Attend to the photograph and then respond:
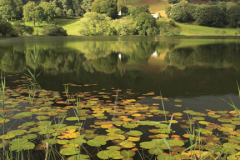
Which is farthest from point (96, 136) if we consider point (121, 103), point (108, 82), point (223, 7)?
point (223, 7)

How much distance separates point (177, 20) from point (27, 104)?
114607 millimetres

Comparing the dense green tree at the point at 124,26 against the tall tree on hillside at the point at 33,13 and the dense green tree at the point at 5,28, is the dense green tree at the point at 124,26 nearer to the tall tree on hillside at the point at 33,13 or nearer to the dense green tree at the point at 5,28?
the tall tree on hillside at the point at 33,13

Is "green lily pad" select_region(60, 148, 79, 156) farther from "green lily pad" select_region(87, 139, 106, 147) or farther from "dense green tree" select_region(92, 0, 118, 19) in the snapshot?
"dense green tree" select_region(92, 0, 118, 19)

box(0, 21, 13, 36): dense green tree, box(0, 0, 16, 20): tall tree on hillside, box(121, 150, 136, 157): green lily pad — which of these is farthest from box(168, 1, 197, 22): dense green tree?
box(121, 150, 136, 157): green lily pad

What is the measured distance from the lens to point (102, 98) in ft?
19.2

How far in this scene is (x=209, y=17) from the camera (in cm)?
10319

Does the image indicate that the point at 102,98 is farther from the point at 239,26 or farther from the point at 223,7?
the point at 223,7

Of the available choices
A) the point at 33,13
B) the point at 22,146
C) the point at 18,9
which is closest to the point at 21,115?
the point at 22,146

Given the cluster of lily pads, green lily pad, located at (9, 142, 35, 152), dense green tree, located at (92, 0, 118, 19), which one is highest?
dense green tree, located at (92, 0, 118, 19)

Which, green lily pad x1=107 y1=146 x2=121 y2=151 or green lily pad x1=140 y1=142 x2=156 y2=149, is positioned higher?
green lily pad x1=140 y1=142 x2=156 y2=149

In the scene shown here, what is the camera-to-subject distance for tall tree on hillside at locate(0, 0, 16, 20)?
91.9 metres

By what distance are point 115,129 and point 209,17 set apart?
111811 millimetres

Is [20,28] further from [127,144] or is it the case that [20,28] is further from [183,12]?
[183,12]

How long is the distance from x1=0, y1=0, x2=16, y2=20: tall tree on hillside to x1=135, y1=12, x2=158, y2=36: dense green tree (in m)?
53.3
